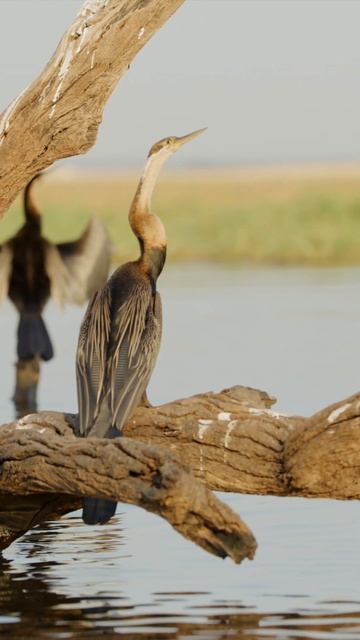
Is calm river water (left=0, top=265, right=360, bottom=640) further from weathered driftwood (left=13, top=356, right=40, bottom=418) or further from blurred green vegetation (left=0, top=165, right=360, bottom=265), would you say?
blurred green vegetation (left=0, top=165, right=360, bottom=265)

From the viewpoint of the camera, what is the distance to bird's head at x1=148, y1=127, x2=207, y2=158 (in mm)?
8703

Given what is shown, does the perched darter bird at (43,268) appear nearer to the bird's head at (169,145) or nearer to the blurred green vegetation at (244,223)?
the bird's head at (169,145)

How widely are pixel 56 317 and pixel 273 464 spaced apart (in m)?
14.7

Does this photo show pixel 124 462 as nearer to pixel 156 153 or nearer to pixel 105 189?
pixel 156 153

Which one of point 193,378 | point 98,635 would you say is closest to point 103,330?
point 98,635

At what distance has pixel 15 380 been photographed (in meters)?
15.4

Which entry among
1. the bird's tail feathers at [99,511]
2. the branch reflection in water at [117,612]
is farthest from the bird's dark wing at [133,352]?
the branch reflection in water at [117,612]

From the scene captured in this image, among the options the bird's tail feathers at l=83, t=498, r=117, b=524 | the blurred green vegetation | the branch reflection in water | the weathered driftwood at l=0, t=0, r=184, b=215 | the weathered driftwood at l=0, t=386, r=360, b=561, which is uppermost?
the blurred green vegetation

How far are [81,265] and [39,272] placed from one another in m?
0.38

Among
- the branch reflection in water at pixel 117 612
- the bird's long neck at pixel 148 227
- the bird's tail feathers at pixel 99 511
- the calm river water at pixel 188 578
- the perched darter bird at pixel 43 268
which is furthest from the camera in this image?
the perched darter bird at pixel 43 268

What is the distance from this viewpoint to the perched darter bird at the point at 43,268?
14789 millimetres

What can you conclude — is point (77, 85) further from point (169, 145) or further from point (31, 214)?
point (31, 214)

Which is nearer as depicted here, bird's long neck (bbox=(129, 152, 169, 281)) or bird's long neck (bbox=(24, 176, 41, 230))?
bird's long neck (bbox=(129, 152, 169, 281))

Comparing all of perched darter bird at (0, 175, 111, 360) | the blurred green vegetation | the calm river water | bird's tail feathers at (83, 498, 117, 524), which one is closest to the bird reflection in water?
perched darter bird at (0, 175, 111, 360)
